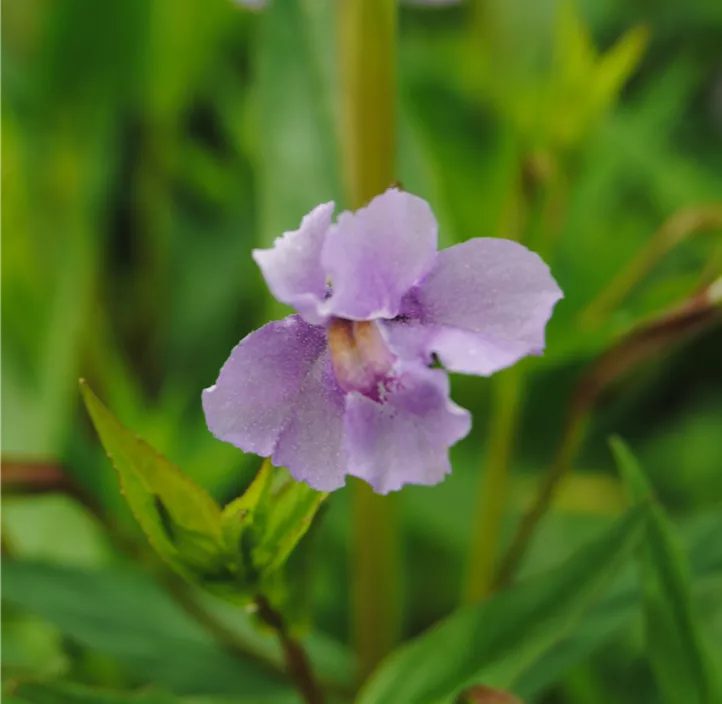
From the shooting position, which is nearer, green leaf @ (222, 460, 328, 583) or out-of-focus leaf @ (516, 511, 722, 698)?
green leaf @ (222, 460, 328, 583)

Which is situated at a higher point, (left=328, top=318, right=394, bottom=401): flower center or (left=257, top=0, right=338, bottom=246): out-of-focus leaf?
(left=257, top=0, right=338, bottom=246): out-of-focus leaf

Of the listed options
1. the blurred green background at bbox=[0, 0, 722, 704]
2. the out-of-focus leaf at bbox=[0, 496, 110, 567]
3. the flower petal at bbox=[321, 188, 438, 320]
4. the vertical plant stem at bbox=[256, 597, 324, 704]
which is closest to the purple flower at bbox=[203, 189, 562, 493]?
the flower petal at bbox=[321, 188, 438, 320]

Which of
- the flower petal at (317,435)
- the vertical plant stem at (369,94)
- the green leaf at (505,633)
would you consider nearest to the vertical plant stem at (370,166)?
the vertical plant stem at (369,94)

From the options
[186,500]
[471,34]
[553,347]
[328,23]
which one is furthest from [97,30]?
[186,500]

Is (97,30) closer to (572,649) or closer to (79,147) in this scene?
(79,147)

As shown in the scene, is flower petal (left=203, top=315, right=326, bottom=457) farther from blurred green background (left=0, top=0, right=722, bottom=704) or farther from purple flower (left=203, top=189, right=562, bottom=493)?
blurred green background (left=0, top=0, right=722, bottom=704)

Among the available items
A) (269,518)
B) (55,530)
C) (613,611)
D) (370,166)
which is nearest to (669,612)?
(613,611)
